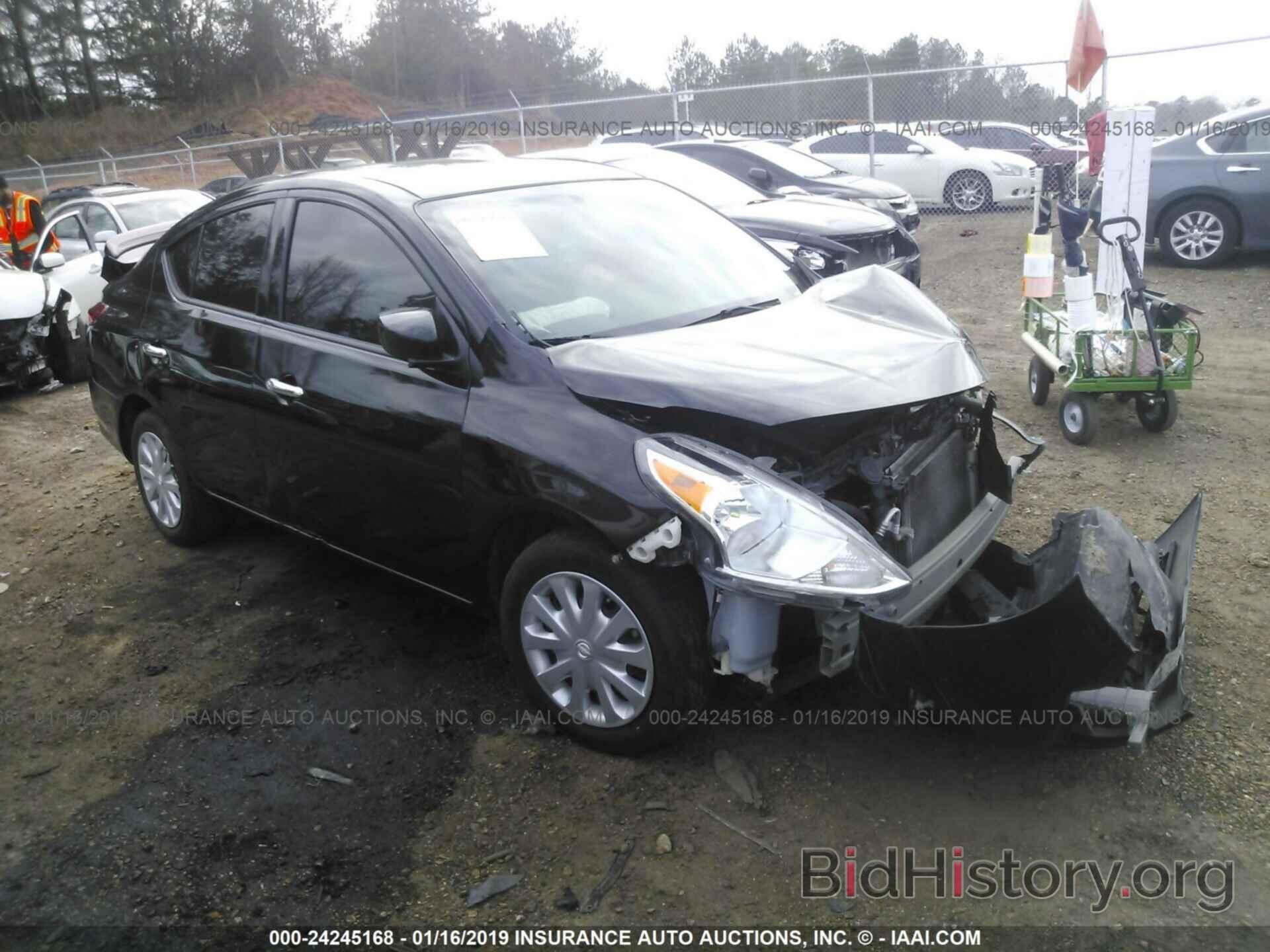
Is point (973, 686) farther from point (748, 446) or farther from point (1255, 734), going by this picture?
point (1255, 734)

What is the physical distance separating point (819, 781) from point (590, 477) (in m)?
1.15

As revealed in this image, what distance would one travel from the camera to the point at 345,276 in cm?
389

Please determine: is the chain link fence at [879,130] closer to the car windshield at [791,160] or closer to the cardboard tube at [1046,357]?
the car windshield at [791,160]

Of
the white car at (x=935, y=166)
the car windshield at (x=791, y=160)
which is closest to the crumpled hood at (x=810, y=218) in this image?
the car windshield at (x=791, y=160)

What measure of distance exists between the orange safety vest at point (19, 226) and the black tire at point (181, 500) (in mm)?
6920

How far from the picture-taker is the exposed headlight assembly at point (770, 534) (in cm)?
275

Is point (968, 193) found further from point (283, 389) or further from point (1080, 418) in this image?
point (283, 389)

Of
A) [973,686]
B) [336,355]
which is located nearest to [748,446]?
[973,686]

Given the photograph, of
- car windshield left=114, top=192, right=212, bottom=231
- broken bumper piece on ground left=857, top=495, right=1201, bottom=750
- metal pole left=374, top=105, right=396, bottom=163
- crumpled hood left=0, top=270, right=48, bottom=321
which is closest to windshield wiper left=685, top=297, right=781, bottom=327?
broken bumper piece on ground left=857, top=495, right=1201, bottom=750

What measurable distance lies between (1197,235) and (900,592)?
392 inches

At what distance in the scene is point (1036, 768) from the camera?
3152 millimetres

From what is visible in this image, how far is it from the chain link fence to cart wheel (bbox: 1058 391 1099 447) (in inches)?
213

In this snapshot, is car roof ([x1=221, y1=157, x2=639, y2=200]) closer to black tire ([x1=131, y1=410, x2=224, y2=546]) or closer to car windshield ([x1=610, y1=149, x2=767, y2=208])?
black tire ([x1=131, y1=410, x2=224, y2=546])

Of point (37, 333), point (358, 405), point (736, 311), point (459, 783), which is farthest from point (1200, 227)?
point (37, 333)
